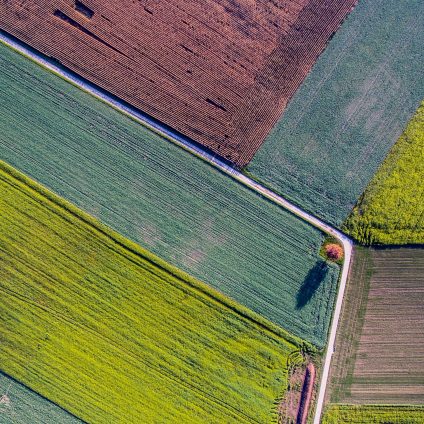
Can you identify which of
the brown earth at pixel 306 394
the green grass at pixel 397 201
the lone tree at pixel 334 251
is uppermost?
the green grass at pixel 397 201

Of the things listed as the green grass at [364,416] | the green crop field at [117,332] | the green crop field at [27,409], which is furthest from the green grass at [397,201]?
the green crop field at [27,409]

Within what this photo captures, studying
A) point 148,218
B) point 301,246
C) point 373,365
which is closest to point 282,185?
point 301,246

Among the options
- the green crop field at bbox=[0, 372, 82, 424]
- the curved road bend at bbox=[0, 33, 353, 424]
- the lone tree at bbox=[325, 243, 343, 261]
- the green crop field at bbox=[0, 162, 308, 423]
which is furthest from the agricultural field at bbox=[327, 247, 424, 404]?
the green crop field at bbox=[0, 372, 82, 424]

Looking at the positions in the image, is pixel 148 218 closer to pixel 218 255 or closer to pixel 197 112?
pixel 218 255

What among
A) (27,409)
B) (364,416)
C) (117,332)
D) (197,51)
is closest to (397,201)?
(364,416)

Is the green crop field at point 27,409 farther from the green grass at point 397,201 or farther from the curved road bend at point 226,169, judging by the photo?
the green grass at point 397,201

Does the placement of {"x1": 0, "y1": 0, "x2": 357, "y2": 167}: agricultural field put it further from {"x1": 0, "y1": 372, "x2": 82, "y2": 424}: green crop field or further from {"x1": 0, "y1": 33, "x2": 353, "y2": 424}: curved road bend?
{"x1": 0, "y1": 372, "x2": 82, "y2": 424}: green crop field
